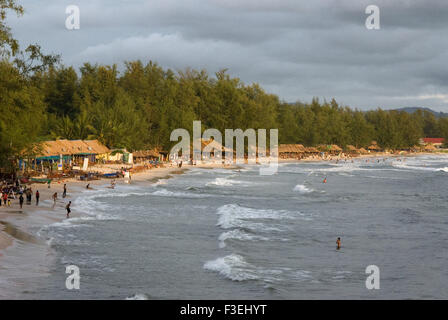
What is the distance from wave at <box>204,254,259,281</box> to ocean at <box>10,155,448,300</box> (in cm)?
5

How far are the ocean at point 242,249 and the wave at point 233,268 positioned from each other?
46 millimetres

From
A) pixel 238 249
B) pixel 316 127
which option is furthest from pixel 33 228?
pixel 316 127

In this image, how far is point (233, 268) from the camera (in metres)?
21.2

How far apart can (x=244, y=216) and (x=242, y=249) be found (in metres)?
10.9

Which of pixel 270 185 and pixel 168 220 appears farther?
pixel 270 185

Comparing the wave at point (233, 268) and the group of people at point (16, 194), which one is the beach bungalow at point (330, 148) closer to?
the group of people at point (16, 194)

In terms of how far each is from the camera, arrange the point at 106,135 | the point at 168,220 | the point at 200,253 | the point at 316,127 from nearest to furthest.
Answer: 1. the point at 200,253
2. the point at 168,220
3. the point at 106,135
4. the point at 316,127

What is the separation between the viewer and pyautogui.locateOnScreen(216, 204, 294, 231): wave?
31.5 meters

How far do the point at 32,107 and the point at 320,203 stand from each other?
25.5 meters

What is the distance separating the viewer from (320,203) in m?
45.1

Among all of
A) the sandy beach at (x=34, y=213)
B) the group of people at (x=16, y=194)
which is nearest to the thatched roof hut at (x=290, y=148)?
the sandy beach at (x=34, y=213)

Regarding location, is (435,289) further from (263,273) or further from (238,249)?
(238,249)

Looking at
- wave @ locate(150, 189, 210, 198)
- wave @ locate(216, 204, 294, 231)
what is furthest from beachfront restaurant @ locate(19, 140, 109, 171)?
wave @ locate(216, 204, 294, 231)

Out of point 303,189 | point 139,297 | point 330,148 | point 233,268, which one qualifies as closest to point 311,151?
point 330,148
